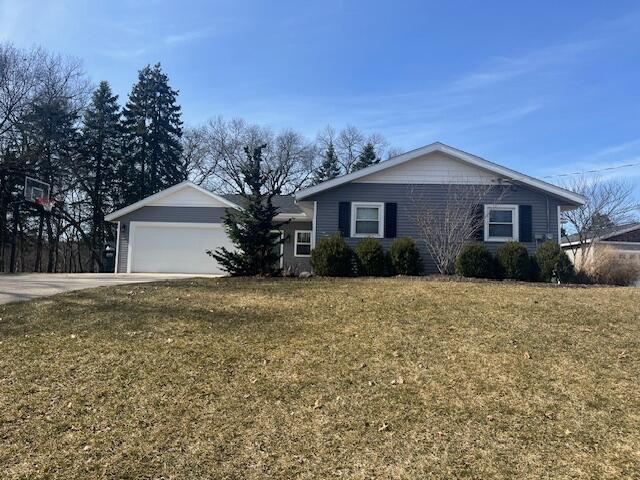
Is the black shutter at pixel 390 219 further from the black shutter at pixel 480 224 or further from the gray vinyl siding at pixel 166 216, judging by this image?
the gray vinyl siding at pixel 166 216

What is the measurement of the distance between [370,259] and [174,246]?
9.23 metres

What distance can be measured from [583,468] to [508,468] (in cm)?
55

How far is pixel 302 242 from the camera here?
64.6 ft

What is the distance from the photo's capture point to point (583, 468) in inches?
149

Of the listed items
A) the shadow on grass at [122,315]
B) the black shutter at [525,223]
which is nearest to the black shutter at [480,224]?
the black shutter at [525,223]

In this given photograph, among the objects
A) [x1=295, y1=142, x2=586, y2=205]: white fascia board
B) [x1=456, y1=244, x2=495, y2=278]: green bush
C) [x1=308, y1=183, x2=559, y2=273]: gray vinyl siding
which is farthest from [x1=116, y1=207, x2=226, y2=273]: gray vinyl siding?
[x1=456, y1=244, x2=495, y2=278]: green bush

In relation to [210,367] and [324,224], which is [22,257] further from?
[210,367]

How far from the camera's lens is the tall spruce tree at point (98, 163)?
30.6m

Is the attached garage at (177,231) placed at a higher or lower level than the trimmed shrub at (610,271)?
higher

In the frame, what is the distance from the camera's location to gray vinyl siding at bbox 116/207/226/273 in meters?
19.7

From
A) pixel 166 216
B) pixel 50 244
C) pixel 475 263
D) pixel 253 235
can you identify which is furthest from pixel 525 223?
pixel 50 244

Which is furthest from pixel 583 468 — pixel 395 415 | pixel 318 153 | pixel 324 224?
pixel 318 153

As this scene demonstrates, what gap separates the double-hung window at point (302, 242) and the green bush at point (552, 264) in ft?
28.9

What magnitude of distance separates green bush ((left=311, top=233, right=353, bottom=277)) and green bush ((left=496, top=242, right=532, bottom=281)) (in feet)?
13.1
